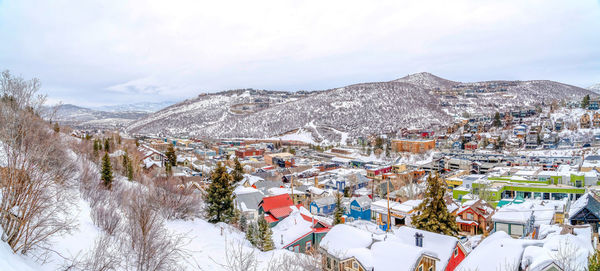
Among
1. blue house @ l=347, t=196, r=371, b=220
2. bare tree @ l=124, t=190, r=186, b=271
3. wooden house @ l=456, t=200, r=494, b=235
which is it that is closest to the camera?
bare tree @ l=124, t=190, r=186, b=271

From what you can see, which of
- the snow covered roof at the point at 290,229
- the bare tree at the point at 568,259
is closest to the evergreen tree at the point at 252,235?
the snow covered roof at the point at 290,229

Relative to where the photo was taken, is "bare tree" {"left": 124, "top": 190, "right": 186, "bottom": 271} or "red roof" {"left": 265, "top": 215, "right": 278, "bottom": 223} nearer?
"bare tree" {"left": 124, "top": 190, "right": 186, "bottom": 271}

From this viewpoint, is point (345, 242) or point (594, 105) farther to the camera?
point (594, 105)

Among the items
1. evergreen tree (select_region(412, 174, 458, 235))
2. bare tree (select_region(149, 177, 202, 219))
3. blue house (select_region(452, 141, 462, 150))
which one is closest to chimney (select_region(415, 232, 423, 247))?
evergreen tree (select_region(412, 174, 458, 235))

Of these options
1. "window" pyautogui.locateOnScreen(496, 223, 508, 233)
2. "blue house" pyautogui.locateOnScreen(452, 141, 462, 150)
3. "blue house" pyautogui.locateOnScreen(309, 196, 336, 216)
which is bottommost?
"blue house" pyautogui.locateOnScreen(452, 141, 462, 150)

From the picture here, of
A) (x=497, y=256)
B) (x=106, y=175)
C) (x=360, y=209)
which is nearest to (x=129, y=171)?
(x=106, y=175)

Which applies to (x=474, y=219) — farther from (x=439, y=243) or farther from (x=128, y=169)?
(x=128, y=169)

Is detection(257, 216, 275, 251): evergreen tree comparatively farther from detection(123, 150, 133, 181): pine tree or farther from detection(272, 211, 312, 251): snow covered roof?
detection(123, 150, 133, 181): pine tree
